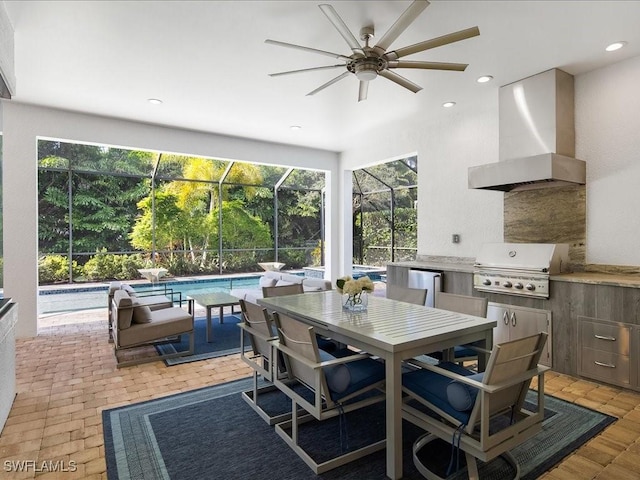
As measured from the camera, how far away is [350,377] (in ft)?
6.72

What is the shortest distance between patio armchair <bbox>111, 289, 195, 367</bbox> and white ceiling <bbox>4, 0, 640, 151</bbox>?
2247 mm

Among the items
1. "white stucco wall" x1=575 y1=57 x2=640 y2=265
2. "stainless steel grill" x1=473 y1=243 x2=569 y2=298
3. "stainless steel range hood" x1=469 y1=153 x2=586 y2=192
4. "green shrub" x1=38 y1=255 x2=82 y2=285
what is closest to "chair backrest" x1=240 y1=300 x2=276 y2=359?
"stainless steel grill" x1=473 y1=243 x2=569 y2=298

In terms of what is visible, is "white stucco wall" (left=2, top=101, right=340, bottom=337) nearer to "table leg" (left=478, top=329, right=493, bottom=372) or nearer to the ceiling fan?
the ceiling fan

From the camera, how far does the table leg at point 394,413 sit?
6.02 feet

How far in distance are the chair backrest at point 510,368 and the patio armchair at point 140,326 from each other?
3.03m

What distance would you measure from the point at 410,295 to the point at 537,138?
2.10m

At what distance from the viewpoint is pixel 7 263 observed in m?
4.45

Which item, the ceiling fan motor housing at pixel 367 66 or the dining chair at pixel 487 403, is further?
the ceiling fan motor housing at pixel 367 66

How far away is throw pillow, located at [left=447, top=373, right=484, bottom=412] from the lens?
1.72m

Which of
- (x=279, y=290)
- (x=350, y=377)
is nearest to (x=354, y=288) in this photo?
(x=350, y=377)

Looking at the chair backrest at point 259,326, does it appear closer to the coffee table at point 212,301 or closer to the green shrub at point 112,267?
the coffee table at point 212,301

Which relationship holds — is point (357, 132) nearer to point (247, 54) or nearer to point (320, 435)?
point (247, 54)

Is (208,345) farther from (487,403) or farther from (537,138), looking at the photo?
(537,138)

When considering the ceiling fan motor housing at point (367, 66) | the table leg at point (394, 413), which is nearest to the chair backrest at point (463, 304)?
the table leg at point (394, 413)
